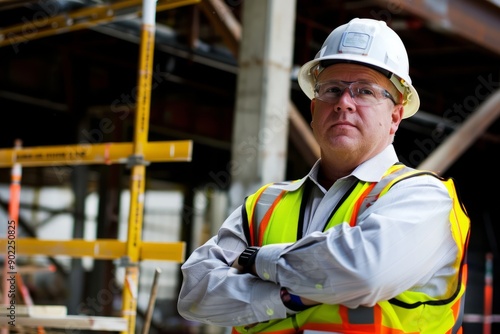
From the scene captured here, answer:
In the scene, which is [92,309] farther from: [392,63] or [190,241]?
[392,63]

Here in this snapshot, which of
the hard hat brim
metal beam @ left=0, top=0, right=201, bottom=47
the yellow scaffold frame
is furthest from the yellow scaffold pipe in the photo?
the hard hat brim

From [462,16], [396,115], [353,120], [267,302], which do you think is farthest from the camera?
[462,16]

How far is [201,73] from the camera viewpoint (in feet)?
36.1

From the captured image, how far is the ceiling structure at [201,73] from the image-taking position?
771cm

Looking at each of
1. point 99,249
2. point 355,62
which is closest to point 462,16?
point 99,249

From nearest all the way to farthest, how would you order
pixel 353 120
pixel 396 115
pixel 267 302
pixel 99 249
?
1. pixel 267 302
2. pixel 353 120
3. pixel 396 115
4. pixel 99 249

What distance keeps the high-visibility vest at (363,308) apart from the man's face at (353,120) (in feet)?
0.35

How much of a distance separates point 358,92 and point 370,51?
13cm

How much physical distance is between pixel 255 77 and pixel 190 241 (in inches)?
372

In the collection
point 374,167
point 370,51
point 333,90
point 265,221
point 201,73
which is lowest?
point 265,221

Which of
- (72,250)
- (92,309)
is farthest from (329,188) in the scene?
(92,309)

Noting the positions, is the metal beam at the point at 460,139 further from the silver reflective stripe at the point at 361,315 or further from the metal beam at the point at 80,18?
the silver reflective stripe at the point at 361,315

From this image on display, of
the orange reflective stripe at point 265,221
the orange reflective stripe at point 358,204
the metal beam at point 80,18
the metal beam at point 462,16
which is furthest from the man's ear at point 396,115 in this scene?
the metal beam at point 462,16

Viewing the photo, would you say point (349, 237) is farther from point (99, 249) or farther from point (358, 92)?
point (99, 249)
